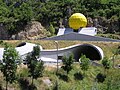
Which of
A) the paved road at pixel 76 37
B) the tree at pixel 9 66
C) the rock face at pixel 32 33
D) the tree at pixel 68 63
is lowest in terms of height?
the rock face at pixel 32 33

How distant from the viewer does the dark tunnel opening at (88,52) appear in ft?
186

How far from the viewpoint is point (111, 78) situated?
4562 centimetres

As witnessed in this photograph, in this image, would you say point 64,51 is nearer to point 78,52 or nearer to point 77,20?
point 78,52

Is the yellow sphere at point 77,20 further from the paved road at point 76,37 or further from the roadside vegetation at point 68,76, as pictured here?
the roadside vegetation at point 68,76

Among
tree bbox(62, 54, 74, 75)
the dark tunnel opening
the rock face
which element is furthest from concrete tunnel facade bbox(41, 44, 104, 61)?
the rock face

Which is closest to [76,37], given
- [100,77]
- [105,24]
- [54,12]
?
[105,24]

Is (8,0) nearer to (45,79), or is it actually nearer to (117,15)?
(117,15)

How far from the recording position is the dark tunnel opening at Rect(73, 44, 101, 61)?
2230 inches

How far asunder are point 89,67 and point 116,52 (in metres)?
5.22

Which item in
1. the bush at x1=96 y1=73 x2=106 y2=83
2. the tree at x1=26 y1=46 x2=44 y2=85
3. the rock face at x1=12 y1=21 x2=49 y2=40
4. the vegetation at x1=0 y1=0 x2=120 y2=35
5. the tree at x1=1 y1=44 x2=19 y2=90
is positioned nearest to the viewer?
the tree at x1=1 y1=44 x2=19 y2=90

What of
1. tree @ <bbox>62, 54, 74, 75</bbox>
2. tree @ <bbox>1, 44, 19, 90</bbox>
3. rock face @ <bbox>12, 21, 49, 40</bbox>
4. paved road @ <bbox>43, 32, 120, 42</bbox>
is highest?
tree @ <bbox>1, 44, 19, 90</bbox>

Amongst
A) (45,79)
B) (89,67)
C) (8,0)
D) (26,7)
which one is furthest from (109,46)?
(8,0)

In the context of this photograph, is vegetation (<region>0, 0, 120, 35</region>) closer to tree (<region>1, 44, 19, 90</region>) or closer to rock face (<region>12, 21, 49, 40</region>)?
rock face (<region>12, 21, 49, 40</region>)

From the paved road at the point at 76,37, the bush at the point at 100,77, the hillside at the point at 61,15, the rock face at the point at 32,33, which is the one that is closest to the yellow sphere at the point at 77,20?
the paved road at the point at 76,37
